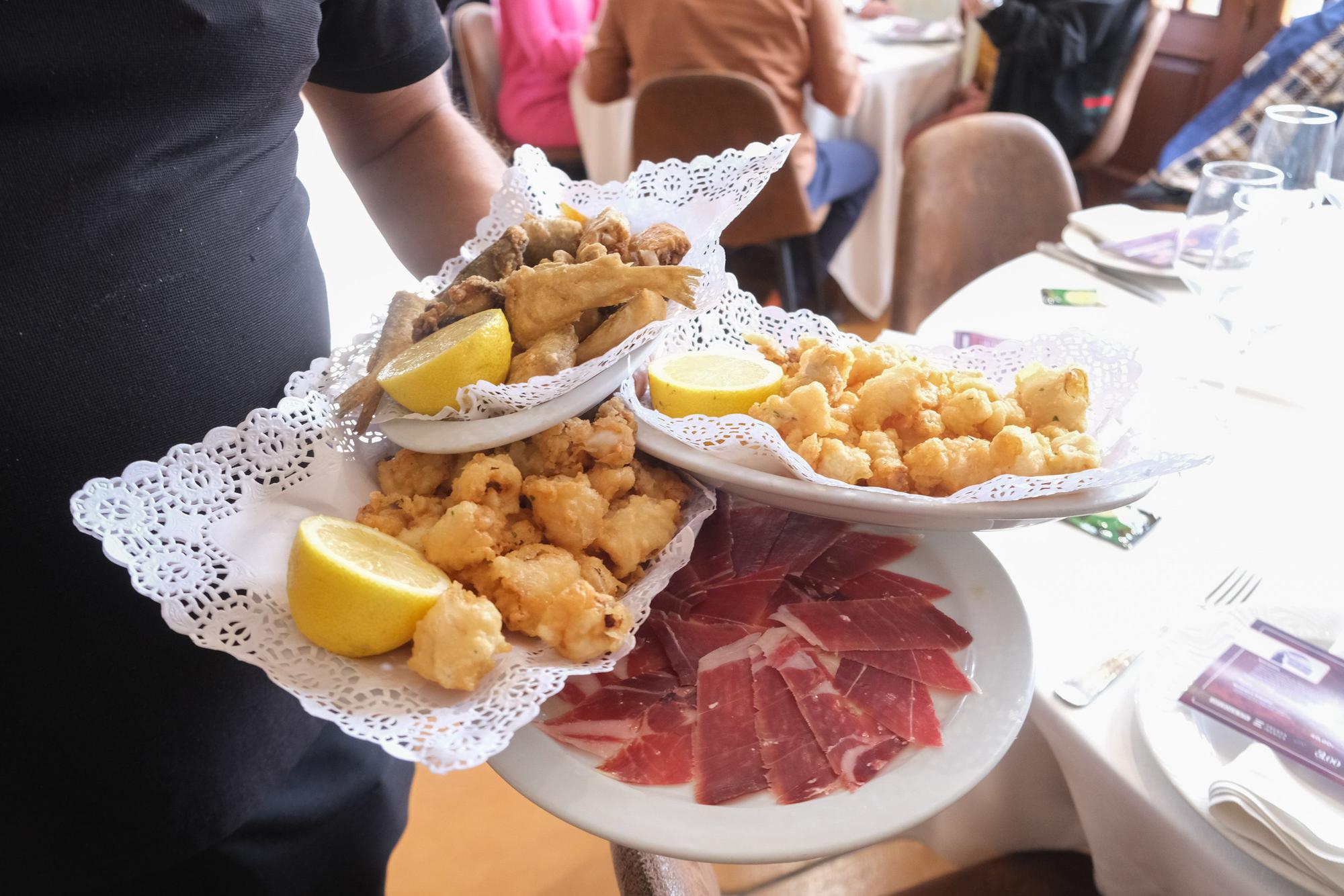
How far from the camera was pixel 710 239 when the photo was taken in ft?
3.26

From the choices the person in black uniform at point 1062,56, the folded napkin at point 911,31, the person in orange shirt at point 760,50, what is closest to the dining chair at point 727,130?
the person in orange shirt at point 760,50

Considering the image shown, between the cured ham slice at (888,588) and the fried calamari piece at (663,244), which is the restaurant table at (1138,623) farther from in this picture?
the fried calamari piece at (663,244)

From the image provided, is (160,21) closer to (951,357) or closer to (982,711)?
(951,357)

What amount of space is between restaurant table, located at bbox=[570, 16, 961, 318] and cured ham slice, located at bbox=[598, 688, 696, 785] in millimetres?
3333

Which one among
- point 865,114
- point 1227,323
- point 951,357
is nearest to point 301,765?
point 951,357

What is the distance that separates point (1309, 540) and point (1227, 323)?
16.8 inches

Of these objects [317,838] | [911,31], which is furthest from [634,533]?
[911,31]

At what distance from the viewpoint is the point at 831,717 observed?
827mm

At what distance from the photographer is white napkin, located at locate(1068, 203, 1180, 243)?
205cm

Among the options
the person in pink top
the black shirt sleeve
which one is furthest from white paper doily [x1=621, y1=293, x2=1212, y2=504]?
the person in pink top

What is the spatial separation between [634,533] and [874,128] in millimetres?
3674

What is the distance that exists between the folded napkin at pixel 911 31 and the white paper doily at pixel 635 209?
3835 mm

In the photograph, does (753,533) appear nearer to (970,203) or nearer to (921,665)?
(921,665)

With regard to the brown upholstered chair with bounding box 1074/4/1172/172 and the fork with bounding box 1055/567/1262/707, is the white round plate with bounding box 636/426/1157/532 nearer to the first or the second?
the fork with bounding box 1055/567/1262/707
